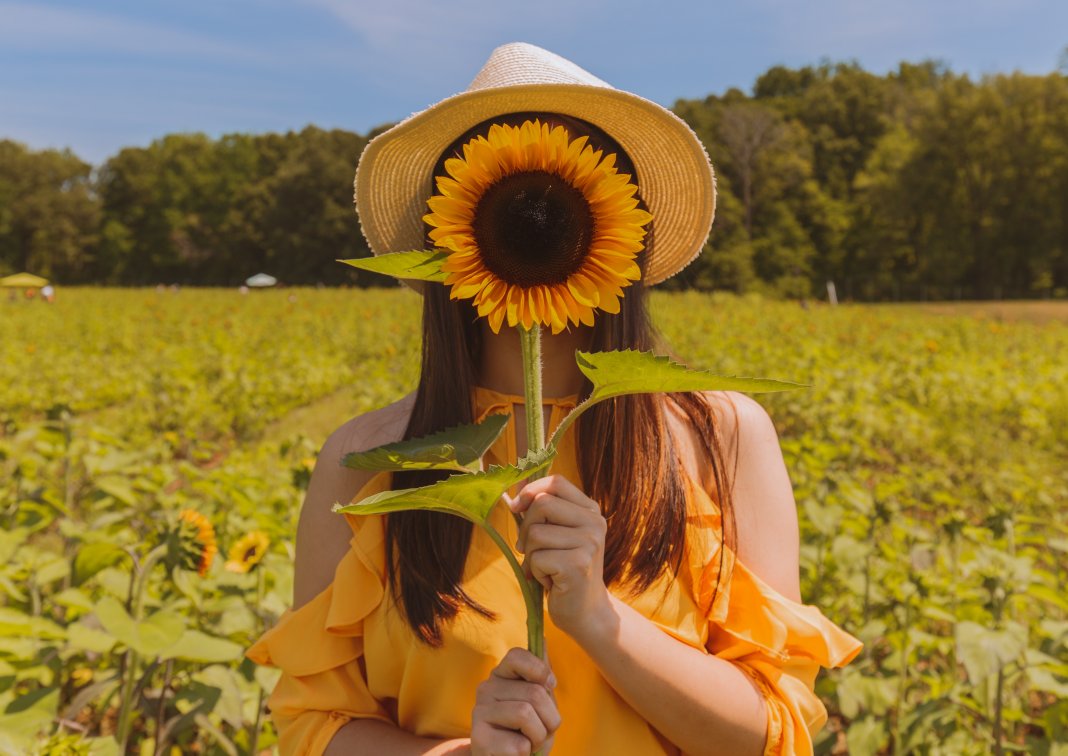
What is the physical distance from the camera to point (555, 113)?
1.09 m

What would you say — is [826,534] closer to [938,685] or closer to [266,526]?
[938,685]

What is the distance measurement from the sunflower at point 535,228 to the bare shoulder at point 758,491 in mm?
583

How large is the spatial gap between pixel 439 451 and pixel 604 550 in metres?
0.38

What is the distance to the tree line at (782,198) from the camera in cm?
3481

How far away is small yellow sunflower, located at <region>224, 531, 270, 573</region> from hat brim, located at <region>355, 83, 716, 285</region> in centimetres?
112

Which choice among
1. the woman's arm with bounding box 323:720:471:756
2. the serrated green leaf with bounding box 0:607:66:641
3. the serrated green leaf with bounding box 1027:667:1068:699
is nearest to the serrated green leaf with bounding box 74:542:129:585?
the serrated green leaf with bounding box 0:607:66:641

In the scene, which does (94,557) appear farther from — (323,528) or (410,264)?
(410,264)

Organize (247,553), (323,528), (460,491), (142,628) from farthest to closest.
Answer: (247,553), (142,628), (323,528), (460,491)

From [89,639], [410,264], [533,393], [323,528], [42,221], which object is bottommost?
[89,639]

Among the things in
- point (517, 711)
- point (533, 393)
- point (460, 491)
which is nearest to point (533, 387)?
point (533, 393)

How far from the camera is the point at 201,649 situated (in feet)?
4.87

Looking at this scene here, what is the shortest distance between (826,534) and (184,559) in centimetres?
181

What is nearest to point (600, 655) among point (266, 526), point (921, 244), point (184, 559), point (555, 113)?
point (555, 113)

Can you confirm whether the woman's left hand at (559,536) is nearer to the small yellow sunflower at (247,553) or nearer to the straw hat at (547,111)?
Answer: the straw hat at (547,111)
